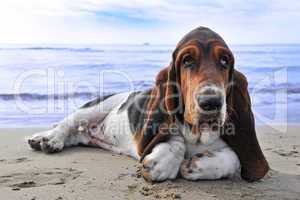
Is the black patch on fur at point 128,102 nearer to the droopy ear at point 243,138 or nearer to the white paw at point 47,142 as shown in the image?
the white paw at point 47,142

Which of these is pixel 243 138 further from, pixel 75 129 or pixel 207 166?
pixel 75 129

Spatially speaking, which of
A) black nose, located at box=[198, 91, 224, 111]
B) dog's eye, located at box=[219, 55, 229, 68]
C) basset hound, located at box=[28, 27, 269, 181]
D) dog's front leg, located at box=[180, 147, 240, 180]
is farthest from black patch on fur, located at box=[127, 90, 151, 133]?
black nose, located at box=[198, 91, 224, 111]

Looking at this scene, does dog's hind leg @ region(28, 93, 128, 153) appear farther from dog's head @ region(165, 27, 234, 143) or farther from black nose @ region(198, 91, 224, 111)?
black nose @ region(198, 91, 224, 111)

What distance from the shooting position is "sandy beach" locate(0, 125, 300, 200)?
4152 millimetres

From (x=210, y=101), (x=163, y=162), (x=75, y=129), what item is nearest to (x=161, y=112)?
(x=163, y=162)

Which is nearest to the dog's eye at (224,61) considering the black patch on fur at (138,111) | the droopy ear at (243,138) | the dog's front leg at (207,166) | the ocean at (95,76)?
the droopy ear at (243,138)

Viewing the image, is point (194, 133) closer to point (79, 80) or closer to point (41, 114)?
point (41, 114)

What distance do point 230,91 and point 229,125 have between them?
29 centimetres

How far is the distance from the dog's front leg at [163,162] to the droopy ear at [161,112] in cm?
16

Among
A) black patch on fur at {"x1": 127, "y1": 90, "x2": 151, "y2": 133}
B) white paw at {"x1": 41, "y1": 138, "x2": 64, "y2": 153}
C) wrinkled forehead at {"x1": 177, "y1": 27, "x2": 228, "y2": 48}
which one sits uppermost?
wrinkled forehead at {"x1": 177, "y1": 27, "x2": 228, "y2": 48}

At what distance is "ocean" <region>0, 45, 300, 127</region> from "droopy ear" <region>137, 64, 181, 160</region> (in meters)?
3.79

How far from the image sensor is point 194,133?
15.1ft

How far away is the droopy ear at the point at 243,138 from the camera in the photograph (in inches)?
183

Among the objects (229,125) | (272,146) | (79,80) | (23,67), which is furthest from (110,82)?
(229,125)
